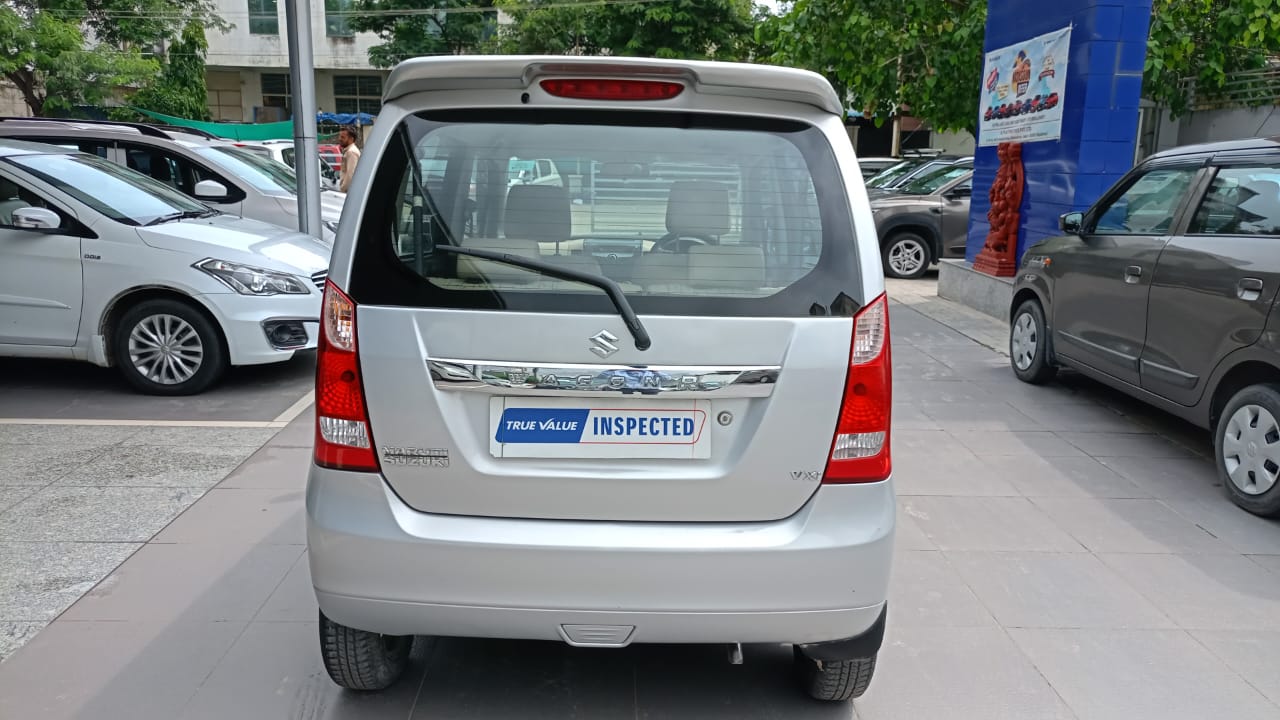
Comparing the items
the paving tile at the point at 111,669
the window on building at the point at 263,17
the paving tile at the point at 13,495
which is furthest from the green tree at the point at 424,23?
the paving tile at the point at 111,669

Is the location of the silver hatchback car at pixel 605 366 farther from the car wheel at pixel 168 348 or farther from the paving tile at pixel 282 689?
the car wheel at pixel 168 348

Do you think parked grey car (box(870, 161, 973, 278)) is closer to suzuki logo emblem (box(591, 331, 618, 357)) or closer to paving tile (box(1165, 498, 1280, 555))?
paving tile (box(1165, 498, 1280, 555))

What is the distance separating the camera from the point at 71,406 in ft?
21.1

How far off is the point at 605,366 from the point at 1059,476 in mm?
3769

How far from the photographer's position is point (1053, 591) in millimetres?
4000

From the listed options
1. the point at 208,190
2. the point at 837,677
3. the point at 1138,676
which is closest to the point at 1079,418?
the point at 1138,676

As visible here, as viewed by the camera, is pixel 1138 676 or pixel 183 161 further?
pixel 183 161

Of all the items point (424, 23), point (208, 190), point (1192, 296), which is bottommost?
point (1192, 296)

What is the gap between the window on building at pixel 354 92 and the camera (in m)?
49.3

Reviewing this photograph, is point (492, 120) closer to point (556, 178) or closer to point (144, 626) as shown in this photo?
point (556, 178)

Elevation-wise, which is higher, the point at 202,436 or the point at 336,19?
the point at 336,19

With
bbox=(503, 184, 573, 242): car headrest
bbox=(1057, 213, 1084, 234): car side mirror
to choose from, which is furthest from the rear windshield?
bbox=(1057, 213, 1084, 234): car side mirror

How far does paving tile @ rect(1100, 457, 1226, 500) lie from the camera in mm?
5184

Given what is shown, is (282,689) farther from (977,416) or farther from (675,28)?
(675,28)
